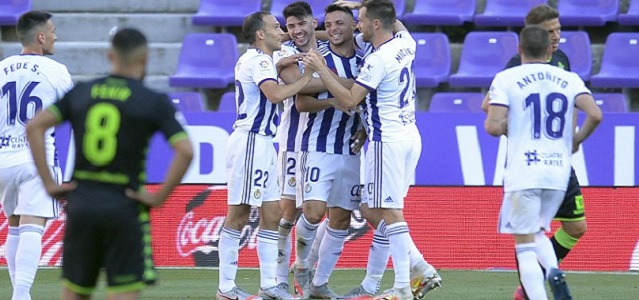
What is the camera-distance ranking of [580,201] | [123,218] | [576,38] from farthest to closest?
[576,38], [580,201], [123,218]

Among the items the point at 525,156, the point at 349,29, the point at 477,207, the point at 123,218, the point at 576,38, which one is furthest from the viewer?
the point at 576,38

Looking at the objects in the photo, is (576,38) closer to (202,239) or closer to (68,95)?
(202,239)

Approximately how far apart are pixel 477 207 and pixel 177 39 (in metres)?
6.13

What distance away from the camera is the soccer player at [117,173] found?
5.29m

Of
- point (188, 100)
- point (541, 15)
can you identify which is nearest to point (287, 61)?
point (541, 15)

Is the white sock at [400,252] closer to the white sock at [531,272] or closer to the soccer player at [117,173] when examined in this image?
the white sock at [531,272]

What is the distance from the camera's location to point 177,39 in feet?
51.0

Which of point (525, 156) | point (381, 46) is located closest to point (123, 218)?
point (525, 156)

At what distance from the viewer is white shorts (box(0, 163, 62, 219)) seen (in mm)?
7656

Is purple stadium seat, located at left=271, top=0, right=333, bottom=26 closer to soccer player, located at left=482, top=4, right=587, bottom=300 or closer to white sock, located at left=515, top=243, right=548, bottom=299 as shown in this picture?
soccer player, located at left=482, top=4, right=587, bottom=300

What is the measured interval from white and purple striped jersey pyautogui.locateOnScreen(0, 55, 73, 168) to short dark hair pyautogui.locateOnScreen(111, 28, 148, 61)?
2334 millimetres

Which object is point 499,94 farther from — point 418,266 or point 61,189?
point 61,189

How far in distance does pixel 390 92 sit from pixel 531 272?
1.73m

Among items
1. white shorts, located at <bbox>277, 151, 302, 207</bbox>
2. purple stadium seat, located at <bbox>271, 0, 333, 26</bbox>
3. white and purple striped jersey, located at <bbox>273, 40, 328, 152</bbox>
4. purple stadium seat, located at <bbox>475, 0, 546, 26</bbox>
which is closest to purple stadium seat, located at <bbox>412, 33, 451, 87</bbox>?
purple stadium seat, located at <bbox>475, 0, 546, 26</bbox>
